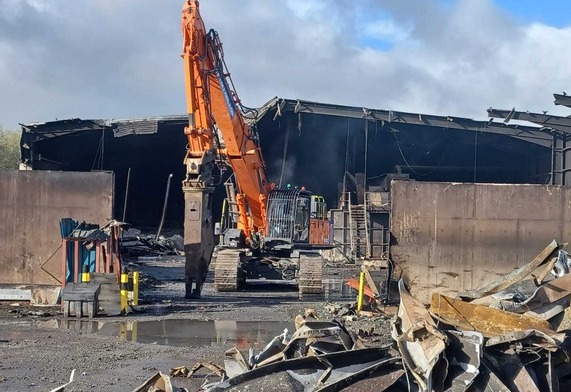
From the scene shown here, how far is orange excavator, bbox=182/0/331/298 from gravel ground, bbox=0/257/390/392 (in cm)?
74

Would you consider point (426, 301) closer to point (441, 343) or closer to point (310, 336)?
point (310, 336)

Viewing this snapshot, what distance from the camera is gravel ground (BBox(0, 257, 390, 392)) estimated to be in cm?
941

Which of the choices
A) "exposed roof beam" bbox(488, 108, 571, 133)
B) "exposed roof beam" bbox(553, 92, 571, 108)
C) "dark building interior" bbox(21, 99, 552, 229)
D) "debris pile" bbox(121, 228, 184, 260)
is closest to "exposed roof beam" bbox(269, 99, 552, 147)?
"dark building interior" bbox(21, 99, 552, 229)

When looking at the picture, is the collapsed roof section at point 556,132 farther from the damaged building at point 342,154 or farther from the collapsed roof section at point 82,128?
the collapsed roof section at point 82,128

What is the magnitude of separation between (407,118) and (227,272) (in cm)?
1645

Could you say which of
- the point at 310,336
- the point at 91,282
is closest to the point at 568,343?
the point at 310,336

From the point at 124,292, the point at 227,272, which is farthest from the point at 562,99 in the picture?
the point at 124,292

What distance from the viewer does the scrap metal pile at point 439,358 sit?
6.53 meters

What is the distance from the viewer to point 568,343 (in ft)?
23.9

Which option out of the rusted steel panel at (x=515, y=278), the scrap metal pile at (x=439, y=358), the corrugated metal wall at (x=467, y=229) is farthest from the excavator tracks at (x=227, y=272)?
the scrap metal pile at (x=439, y=358)

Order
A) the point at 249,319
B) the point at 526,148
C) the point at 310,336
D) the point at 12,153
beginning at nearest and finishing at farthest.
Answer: the point at 310,336 → the point at 249,319 → the point at 526,148 → the point at 12,153

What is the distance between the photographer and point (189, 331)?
43.5 ft

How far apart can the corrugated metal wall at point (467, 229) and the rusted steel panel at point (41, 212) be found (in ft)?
21.5

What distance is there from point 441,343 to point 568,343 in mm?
1629
